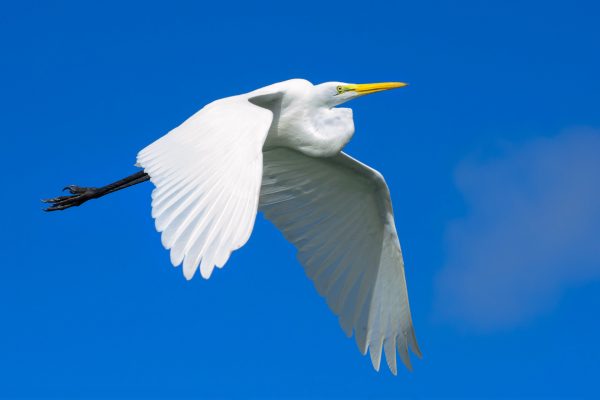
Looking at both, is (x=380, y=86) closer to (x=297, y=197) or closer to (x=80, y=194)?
(x=297, y=197)

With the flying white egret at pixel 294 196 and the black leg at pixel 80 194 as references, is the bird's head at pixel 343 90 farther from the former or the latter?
the black leg at pixel 80 194

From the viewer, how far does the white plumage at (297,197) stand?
267 inches

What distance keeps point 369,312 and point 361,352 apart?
386 mm

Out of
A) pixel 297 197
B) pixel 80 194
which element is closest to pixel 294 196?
pixel 297 197

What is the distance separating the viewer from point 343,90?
9.23 m

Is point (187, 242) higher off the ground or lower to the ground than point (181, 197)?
lower

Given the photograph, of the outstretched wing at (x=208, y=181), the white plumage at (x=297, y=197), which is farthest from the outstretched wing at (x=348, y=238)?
the outstretched wing at (x=208, y=181)

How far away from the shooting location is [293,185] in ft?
33.2

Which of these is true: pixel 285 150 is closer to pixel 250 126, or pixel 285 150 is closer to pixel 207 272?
pixel 250 126

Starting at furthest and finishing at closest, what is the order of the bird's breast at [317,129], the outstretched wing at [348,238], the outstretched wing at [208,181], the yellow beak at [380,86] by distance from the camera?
the outstretched wing at [348,238]
the yellow beak at [380,86]
the bird's breast at [317,129]
the outstretched wing at [208,181]

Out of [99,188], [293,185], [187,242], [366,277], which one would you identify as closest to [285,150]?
[293,185]

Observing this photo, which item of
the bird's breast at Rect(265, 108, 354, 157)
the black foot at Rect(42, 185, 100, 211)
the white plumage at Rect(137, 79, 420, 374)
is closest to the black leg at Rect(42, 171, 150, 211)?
the black foot at Rect(42, 185, 100, 211)

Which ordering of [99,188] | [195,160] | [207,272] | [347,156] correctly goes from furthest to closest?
1. [99,188]
2. [347,156]
3. [195,160]
4. [207,272]

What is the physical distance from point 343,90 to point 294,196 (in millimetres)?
1404
